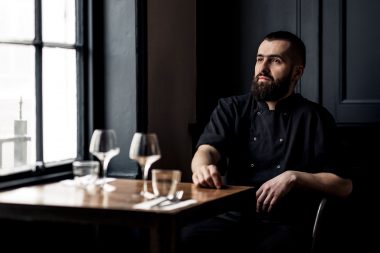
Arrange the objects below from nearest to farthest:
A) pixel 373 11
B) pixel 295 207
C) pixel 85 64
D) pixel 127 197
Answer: pixel 127 197 → pixel 295 207 → pixel 85 64 → pixel 373 11

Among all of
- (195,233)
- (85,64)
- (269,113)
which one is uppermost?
(85,64)

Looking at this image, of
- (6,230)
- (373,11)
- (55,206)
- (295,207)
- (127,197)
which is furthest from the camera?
(373,11)

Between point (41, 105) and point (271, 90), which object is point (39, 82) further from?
point (271, 90)

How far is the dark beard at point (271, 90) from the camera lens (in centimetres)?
315

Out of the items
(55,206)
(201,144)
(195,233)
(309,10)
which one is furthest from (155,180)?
(309,10)

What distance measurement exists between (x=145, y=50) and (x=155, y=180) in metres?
1.13

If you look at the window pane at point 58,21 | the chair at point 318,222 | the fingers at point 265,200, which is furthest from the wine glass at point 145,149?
the window pane at point 58,21

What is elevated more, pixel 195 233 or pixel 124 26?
pixel 124 26

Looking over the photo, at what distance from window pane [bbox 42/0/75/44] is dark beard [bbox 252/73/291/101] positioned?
834mm

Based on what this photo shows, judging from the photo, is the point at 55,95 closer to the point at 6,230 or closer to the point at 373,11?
the point at 6,230

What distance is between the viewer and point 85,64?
3.27m

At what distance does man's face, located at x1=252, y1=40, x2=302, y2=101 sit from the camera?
A: 3157mm

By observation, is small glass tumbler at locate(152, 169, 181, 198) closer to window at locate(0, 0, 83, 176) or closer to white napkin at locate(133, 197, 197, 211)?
white napkin at locate(133, 197, 197, 211)

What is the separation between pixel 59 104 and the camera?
10.3 feet
